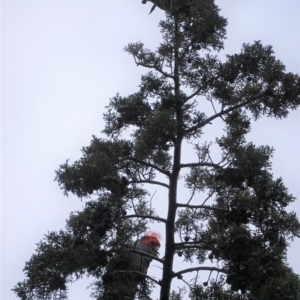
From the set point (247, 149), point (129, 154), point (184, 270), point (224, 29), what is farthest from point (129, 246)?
point (224, 29)

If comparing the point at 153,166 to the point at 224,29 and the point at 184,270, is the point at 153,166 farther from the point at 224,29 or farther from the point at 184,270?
the point at 224,29

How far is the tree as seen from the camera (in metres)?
4.60

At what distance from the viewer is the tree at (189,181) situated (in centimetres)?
460

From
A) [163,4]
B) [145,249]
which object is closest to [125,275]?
[145,249]

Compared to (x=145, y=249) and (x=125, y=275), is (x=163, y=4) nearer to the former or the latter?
(x=145, y=249)

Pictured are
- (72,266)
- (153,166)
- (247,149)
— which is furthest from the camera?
(153,166)

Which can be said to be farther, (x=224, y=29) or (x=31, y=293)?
(x=224, y=29)

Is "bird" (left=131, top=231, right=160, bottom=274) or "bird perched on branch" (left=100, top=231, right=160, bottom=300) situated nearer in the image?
"bird perched on branch" (left=100, top=231, right=160, bottom=300)

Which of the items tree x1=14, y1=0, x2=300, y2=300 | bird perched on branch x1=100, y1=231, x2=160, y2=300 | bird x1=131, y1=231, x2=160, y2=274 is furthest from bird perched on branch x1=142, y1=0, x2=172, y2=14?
bird perched on branch x1=100, y1=231, x2=160, y2=300

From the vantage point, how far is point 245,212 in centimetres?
484

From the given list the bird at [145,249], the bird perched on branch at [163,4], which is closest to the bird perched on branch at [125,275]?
the bird at [145,249]

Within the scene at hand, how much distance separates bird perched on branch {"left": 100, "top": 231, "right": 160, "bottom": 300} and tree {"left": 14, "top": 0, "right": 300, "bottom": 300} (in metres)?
0.03

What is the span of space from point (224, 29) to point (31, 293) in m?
2.92

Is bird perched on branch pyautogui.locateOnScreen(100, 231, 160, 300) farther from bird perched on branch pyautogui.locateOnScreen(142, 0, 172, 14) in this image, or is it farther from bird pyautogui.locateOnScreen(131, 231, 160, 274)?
bird perched on branch pyautogui.locateOnScreen(142, 0, 172, 14)
